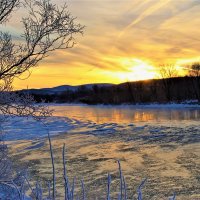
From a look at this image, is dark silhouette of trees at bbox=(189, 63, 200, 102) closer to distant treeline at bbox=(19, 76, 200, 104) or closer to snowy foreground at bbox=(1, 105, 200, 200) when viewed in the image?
distant treeline at bbox=(19, 76, 200, 104)

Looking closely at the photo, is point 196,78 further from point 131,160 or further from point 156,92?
point 131,160

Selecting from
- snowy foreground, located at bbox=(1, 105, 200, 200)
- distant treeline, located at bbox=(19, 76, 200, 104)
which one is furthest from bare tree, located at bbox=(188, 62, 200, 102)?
snowy foreground, located at bbox=(1, 105, 200, 200)

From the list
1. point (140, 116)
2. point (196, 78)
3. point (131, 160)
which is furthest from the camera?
point (196, 78)

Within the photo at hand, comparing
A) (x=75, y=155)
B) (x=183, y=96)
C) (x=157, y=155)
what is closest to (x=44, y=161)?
(x=75, y=155)

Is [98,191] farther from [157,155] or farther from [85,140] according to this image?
[85,140]

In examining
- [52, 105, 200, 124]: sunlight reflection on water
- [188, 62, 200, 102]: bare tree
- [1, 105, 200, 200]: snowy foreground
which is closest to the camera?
[1, 105, 200, 200]: snowy foreground

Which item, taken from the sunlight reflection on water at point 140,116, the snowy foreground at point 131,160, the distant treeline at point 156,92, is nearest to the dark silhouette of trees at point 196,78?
the distant treeline at point 156,92

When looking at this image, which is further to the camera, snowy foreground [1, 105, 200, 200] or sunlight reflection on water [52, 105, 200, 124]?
sunlight reflection on water [52, 105, 200, 124]

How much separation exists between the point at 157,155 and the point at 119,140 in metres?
4.92

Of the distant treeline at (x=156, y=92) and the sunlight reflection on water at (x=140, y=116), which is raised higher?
the distant treeline at (x=156, y=92)

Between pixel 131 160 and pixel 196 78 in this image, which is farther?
pixel 196 78

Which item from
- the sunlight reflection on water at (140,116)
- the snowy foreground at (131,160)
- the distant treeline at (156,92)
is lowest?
the snowy foreground at (131,160)

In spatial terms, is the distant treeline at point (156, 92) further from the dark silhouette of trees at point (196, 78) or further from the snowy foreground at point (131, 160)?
the snowy foreground at point (131, 160)

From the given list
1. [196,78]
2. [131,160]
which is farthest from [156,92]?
[131,160]
